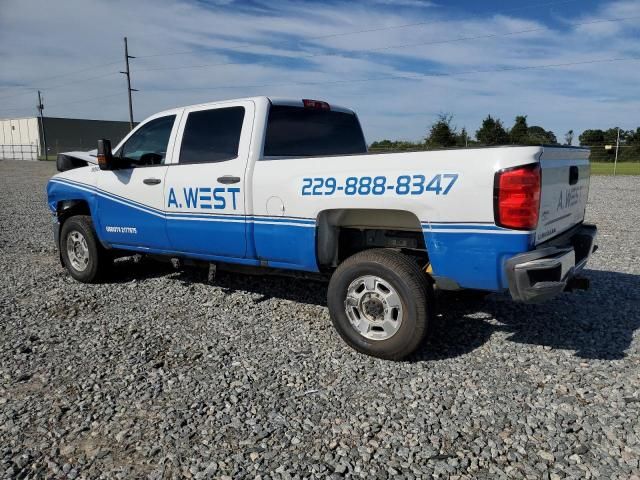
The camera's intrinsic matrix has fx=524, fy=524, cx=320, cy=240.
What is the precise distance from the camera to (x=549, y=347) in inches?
165

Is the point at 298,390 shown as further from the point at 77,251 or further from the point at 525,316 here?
the point at 77,251

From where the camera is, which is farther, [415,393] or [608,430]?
[415,393]

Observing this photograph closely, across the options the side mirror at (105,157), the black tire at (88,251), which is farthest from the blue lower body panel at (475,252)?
the black tire at (88,251)

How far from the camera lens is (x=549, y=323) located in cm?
471

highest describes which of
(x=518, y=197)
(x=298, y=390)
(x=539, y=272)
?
(x=518, y=197)

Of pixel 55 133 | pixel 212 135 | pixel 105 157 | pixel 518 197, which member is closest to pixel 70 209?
pixel 105 157

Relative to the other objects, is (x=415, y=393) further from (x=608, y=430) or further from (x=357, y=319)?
(x=608, y=430)

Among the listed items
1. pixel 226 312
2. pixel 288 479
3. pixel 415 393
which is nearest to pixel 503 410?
pixel 415 393

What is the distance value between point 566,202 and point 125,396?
3479 millimetres

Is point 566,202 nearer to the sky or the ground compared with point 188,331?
nearer to the sky

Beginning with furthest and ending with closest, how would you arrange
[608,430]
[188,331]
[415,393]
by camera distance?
[188,331]
[415,393]
[608,430]

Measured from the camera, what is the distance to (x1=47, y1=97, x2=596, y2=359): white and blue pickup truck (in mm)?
3400

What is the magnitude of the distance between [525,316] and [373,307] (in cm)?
177

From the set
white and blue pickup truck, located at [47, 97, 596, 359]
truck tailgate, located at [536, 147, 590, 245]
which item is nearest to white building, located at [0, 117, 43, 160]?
white and blue pickup truck, located at [47, 97, 596, 359]
